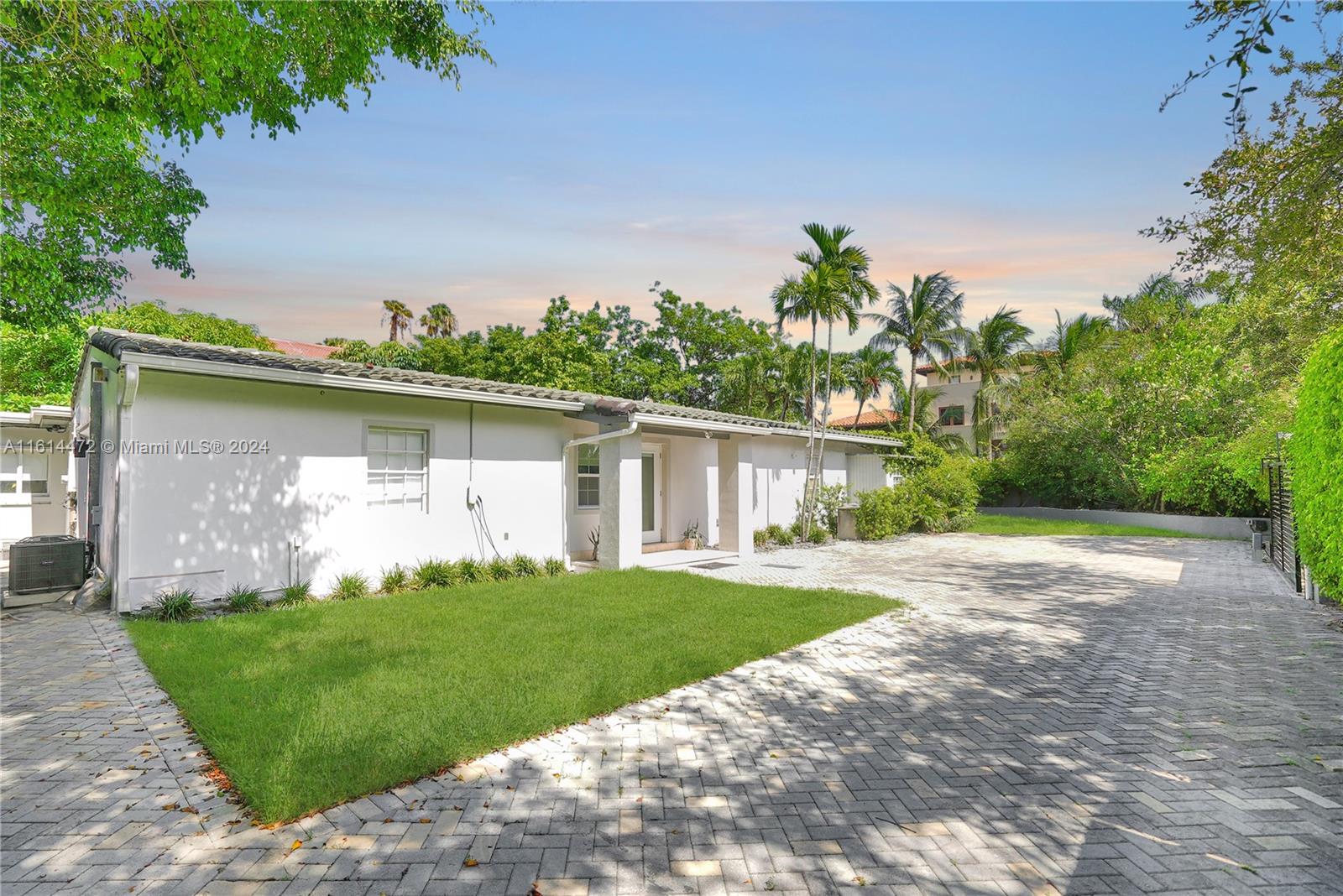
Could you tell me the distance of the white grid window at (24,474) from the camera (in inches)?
580

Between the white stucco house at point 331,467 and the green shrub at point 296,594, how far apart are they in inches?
4.4

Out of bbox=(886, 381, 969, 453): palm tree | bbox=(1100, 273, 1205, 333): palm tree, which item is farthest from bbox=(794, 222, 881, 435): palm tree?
bbox=(886, 381, 969, 453): palm tree

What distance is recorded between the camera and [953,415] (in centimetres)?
4356

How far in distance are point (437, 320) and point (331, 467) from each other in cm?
2823

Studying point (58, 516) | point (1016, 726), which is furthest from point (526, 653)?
point (58, 516)

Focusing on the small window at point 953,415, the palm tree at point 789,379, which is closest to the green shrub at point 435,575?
the palm tree at point 789,379

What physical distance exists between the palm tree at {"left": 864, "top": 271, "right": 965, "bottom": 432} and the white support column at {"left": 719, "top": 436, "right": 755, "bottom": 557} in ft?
55.7

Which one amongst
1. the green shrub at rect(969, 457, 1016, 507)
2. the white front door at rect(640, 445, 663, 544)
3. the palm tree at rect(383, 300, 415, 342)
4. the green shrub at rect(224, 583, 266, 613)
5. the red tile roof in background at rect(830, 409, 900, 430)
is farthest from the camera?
the red tile roof in background at rect(830, 409, 900, 430)

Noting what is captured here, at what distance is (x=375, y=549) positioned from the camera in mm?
9945

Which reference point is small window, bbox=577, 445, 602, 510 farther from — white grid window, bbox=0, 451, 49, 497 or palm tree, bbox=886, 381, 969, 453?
palm tree, bbox=886, 381, 969, 453

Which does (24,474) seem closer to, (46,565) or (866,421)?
(46,565)

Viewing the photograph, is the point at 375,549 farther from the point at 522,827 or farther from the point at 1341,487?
the point at 1341,487

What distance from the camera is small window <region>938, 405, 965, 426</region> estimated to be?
1700 inches

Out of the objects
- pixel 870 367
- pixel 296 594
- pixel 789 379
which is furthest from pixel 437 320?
pixel 296 594
